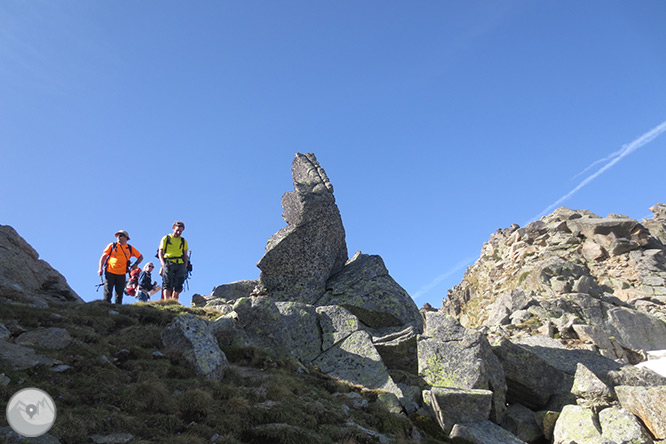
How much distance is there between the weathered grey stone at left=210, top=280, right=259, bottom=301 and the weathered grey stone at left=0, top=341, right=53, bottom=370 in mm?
17922

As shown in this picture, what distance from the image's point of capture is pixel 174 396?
10898 millimetres

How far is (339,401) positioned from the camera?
44.2 feet

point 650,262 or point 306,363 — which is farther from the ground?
point 650,262

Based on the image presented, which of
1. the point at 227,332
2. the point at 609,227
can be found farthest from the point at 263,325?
the point at 609,227

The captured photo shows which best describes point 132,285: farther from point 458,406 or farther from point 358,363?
point 458,406

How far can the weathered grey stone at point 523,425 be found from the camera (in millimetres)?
14656

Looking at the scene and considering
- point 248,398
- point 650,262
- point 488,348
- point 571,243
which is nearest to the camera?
point 248,398

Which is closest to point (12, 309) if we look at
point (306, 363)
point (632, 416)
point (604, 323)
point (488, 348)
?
point (306, 363)

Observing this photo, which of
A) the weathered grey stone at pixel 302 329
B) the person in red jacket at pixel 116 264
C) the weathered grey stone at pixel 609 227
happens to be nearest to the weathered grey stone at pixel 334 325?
the weathered grey stone at pixel 302 329

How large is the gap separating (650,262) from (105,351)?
56.7 metres

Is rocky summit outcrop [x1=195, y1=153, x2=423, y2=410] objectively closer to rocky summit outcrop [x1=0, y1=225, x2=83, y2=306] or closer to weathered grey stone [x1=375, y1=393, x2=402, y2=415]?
weathered grey stone [x1=375, y1=393, x2=402, y2=415]

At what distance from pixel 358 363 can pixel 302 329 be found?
2985mm

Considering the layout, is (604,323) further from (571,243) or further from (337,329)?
(337,329)

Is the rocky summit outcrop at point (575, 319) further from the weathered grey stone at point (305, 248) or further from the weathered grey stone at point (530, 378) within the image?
the weathered grey stone at point (305, 248)
